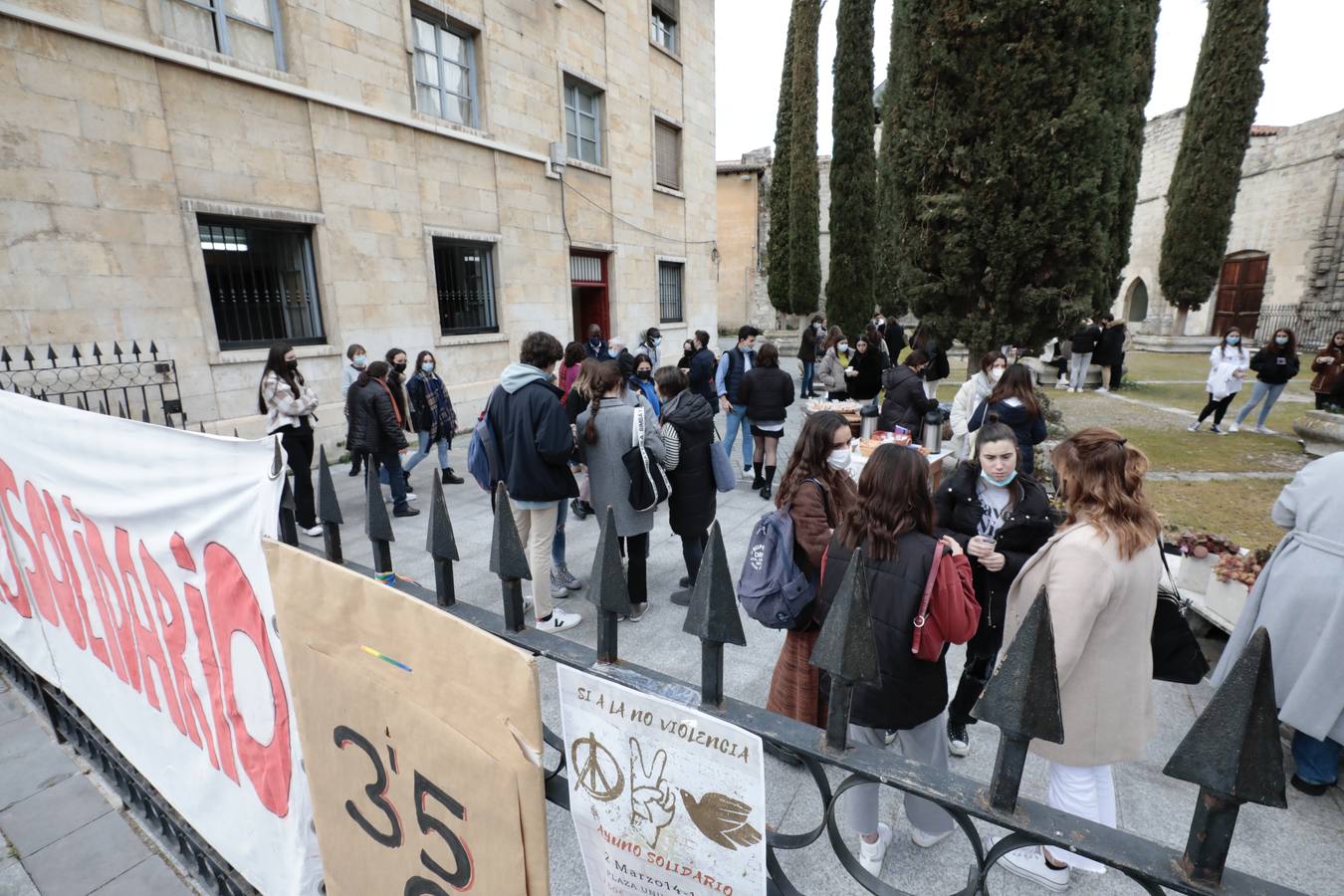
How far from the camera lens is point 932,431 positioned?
6801mm

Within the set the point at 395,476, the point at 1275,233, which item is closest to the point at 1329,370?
the point at 395,476

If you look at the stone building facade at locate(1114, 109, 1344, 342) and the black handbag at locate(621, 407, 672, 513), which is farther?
the stone building facade at locate(1114, 109, 1344, 342)

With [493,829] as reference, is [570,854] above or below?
below

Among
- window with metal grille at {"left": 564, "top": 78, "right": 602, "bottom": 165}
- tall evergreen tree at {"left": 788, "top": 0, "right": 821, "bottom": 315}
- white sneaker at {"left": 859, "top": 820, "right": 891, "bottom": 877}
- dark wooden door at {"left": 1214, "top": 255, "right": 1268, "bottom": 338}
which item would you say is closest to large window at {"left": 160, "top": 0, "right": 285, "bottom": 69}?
window with metal grille at {"left": 564, "top": 78, "right": 602, "bottom": 165}

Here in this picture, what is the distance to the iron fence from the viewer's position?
0.85m

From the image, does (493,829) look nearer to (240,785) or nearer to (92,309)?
(240,785)

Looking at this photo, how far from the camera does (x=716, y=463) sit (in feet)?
14.7

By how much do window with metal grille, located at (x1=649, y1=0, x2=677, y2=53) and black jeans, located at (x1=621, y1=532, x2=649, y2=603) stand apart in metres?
14.4

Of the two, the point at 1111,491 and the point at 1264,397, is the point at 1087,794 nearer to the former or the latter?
the point at 1111,491

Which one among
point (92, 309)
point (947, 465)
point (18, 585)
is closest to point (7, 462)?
point (18, 585)

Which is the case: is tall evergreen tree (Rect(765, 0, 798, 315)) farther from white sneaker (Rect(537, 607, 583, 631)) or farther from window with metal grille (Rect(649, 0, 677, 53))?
white sneaker (Rect(537, 607, 583, 631))

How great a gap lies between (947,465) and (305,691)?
6380 mm

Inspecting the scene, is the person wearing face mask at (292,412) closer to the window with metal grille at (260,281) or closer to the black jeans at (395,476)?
the black jeans at (395,476)

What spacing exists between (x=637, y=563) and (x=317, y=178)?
7.56 metres
